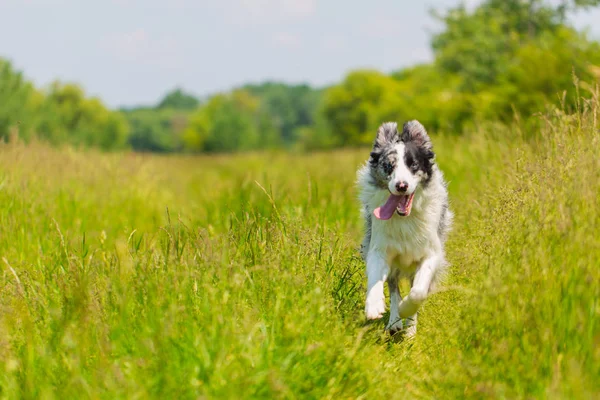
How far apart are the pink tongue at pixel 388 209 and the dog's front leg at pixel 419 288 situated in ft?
1.46

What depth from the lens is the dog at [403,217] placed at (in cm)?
441

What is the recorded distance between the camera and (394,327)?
4492 millimetres

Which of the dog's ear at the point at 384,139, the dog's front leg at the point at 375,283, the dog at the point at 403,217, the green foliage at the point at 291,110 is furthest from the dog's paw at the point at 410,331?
the green foliage at the point at 291,110

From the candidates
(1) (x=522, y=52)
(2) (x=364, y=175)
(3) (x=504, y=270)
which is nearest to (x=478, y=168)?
(2) (x=364, y=175)

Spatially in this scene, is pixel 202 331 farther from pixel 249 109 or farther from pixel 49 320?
pixel 249 109

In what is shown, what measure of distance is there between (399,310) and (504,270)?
103cm

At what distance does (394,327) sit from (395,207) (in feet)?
2.72

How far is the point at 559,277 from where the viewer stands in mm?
3279

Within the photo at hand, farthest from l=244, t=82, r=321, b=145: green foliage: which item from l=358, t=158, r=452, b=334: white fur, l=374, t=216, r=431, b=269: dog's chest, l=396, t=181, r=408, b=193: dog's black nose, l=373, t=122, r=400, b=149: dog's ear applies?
l=396, t=181, r=408, b=193: dog's black nose

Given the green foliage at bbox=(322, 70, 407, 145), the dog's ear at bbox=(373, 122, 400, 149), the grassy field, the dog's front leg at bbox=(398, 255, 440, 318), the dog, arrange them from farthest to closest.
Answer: the green foliage at bbox=(322, 70, 407, 145) < the dog's ear at bbox=(373, 122, 400, 149) < the dog < the dog's front leg at bbox=(398, 255, 440, 318) < the grassy field

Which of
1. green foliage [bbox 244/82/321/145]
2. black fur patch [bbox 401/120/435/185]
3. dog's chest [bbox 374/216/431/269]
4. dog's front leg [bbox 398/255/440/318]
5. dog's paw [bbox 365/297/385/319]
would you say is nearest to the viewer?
dog's paw [bbox 365/297/385/319]

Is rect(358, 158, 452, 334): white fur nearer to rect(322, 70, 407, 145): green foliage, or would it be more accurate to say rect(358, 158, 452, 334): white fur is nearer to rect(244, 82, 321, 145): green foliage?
rect(322, 70, 407, 145): green foliage

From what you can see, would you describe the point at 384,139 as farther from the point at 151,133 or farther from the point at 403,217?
the point at 151,133

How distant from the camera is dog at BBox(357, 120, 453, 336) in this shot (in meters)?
4.41
